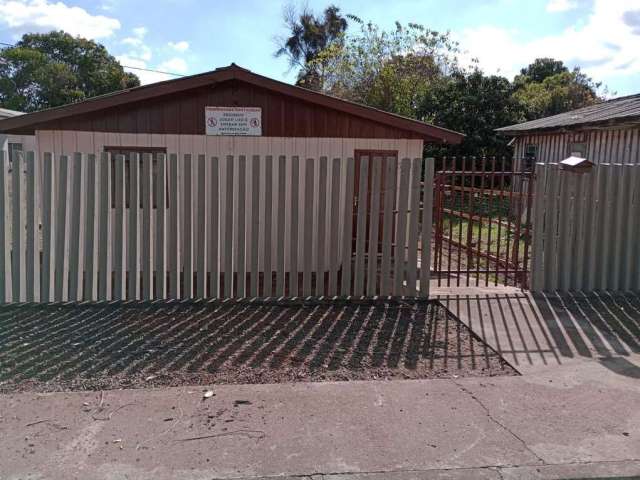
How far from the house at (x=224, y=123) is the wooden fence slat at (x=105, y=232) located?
2.45 m

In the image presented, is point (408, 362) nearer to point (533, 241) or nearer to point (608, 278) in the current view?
point (533, 241)

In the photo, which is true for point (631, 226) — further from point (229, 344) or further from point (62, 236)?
point (62, 236)

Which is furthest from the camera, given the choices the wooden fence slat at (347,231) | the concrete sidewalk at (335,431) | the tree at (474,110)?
the tree at (474,110)

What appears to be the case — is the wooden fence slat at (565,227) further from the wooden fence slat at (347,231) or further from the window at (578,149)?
the window at (578,149)

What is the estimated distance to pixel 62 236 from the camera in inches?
249

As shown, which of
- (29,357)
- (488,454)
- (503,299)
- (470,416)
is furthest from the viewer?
(503,299)

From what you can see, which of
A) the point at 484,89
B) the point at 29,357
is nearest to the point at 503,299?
the point at 29,357

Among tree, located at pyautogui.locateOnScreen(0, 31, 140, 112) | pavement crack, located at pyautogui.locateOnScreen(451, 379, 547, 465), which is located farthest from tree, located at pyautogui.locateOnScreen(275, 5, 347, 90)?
pavement crack, located at pyautogui.locateOnScreen(451, 379, 547, 465)

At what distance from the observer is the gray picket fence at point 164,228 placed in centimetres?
628

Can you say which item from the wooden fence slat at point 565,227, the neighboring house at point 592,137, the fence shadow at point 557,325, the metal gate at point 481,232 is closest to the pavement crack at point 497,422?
the fence shadow at point 557,325

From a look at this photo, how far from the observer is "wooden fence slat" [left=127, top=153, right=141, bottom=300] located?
→ 644 cm

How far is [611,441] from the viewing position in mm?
3682

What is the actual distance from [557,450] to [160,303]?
448 centimetres

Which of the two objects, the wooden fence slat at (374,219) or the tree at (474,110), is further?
the tree at (474,110)
